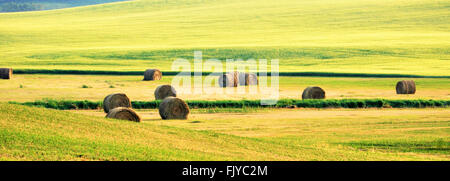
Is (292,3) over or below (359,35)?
over

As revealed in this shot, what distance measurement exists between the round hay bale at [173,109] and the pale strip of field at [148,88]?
7.89 meters

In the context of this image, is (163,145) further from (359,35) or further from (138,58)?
(359,35)

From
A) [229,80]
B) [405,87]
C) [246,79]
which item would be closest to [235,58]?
[246,79]

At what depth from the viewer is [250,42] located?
6950 cm

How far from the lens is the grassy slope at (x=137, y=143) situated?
44.9 feet

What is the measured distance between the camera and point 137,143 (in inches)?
605

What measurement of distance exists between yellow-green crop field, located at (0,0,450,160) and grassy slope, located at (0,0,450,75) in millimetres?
176

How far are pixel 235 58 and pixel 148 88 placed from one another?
21.0 m

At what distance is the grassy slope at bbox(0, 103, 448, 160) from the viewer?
539 inches

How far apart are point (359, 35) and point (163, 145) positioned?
57865mm

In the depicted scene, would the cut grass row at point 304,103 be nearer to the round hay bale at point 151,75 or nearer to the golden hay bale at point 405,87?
the golden hay bale at point 405,87

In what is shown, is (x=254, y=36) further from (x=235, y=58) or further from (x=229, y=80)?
(x=229, y=80)

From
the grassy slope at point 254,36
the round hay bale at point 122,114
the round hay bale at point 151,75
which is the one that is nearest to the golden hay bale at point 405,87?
the grassy slope at point 254,36
